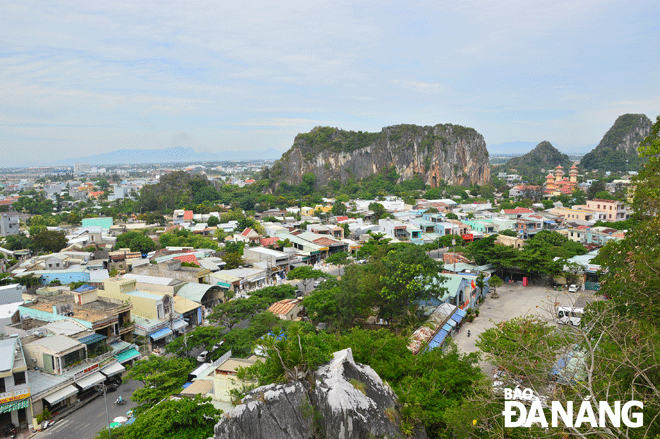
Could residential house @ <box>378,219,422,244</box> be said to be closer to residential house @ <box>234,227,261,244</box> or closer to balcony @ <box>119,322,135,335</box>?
residential house @ <box>234,227,261,244</box>

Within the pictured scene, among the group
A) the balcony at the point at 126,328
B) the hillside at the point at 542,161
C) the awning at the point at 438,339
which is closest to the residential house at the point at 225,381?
the awning at the point at 438,339

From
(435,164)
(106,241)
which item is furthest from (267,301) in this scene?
(435,164)

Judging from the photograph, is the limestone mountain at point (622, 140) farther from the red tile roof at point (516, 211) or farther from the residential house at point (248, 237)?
the residential house at point (248, 237)

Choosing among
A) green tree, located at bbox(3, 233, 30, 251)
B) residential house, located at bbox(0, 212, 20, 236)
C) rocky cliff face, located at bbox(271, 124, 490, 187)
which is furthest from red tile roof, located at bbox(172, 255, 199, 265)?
rocky cliff face, located at bbox(271, 124, 490, 187)

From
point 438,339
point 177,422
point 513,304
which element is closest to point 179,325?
point 177,422

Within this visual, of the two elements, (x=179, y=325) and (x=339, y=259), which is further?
(x=339, y=259)

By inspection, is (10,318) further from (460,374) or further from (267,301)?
(460,374)

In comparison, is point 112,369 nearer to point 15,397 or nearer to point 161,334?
point 161,334
